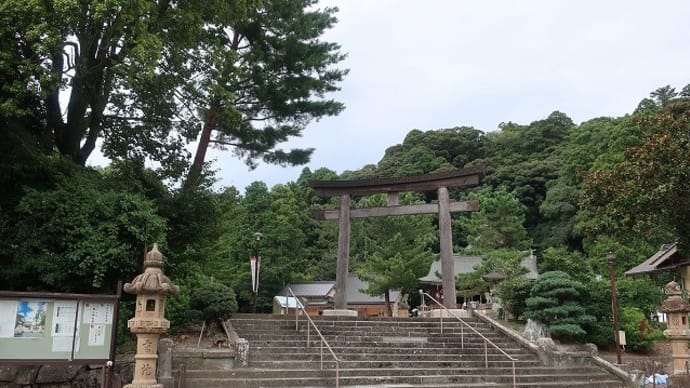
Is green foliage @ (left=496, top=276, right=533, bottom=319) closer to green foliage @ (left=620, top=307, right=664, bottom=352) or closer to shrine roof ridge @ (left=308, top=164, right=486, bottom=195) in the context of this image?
green foliage @ (left=620, top=307, right=664, bottom=352)

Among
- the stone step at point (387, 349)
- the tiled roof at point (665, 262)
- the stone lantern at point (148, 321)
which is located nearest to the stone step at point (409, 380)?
the stone step at point (387, 349)

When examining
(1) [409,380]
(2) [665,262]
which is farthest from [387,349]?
(2) [665,262]

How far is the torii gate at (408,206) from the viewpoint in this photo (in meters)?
15.9

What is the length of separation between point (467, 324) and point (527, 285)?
83.5 inches

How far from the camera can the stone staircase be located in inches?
384

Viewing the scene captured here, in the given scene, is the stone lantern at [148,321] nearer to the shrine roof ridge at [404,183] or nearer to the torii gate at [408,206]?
the torii gate at [408,206]

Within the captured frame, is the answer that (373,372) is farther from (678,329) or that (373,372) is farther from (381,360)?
(678,329)

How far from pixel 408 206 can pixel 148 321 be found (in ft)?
35.4

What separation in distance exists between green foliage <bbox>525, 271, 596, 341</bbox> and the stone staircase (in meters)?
1.02

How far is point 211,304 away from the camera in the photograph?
36.2 feet

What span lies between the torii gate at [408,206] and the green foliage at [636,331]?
447 cm

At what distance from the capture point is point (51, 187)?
9.99 m

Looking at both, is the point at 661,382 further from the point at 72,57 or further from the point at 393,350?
the point at 72,57

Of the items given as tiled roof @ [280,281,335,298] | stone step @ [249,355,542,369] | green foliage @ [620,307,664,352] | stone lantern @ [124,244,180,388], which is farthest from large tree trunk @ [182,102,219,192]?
tiled roof @ [280,281,335,298]
